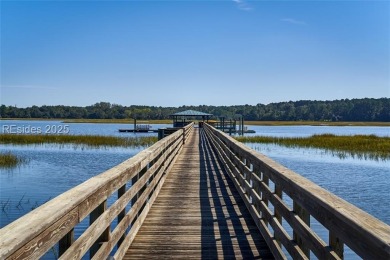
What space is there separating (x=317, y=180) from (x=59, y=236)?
59.6 ft

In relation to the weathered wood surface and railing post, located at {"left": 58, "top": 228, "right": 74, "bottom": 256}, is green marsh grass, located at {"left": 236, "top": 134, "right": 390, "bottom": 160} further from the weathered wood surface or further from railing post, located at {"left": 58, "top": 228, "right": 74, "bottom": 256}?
railing post, located at {"left": 58, "top": 228, "right": 74, "bottom": 256}

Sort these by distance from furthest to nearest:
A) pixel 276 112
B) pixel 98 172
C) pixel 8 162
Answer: pixel 276 112 → pixel 8 162 → pixel 98 172

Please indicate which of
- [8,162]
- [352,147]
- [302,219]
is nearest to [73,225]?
[302,219]

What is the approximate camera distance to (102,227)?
10.8 ft

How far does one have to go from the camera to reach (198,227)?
5.64 metres

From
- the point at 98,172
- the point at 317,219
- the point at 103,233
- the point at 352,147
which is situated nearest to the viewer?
the point at 317,219

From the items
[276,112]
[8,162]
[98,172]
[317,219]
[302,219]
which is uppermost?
[276,112]

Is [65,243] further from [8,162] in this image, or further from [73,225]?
[8,162]

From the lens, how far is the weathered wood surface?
179 inches

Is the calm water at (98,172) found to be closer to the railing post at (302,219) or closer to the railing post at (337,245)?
the railing post at (302,219)

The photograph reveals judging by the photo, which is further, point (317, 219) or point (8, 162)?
point (8, 162)

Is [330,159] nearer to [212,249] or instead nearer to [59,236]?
[212,249]

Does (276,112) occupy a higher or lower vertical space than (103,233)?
higher

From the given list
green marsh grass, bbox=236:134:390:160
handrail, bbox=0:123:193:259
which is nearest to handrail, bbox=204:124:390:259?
handrail, bbox=0:123:193:259
